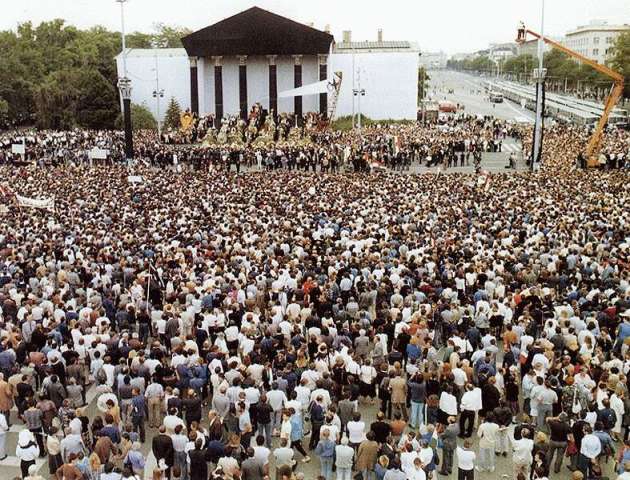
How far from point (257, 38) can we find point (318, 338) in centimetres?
5082

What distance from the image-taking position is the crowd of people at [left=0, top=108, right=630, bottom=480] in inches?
399

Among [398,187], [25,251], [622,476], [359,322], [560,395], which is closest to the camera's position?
[622,476]

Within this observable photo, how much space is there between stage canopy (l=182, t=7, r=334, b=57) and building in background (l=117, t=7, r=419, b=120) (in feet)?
0.27

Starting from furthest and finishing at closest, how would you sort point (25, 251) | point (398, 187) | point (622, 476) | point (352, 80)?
point (352, 80) → point (398, 187) → point (25, 251) → point (622, 476)

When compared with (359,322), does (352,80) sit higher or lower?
higher

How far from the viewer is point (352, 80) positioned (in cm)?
6259

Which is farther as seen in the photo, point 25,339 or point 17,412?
point 25,339

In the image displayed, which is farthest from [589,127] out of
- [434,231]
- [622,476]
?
[622,476]

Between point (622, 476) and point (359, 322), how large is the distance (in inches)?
238

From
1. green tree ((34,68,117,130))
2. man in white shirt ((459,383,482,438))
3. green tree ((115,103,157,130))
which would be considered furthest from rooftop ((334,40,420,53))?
man in white shirt ((459,383,482,438))

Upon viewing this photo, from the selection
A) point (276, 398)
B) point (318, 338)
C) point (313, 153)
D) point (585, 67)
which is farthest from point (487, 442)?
point (585, 67)

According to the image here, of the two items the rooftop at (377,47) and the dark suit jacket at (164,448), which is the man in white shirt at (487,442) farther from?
the rooftop at (377,47)

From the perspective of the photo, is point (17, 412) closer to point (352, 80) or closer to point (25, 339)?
point (25, 339)

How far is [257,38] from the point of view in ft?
197
